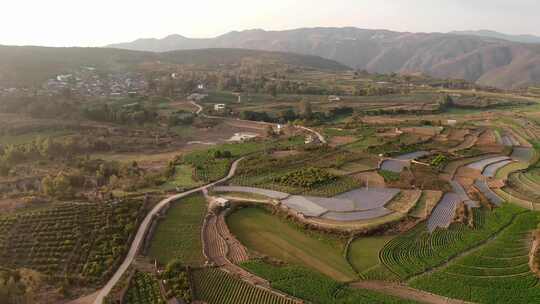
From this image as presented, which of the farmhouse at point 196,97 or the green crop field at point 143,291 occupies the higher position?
the farmhouse at point 196,97

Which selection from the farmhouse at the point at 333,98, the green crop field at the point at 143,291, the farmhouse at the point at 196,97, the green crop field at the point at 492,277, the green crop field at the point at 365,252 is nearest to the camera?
the green crop field at the point at 143,291

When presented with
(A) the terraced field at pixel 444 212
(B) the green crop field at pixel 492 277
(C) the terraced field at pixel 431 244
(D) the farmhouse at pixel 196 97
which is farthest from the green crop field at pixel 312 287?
(D) the farmhouse at pixel 196 97

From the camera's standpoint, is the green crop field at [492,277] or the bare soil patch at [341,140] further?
the bare soil patch at [341,140]

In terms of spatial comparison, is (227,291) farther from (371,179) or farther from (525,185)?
(525,185)

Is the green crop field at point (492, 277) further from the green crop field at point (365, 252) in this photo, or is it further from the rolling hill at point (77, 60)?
the rolling hill at point (77, 60)

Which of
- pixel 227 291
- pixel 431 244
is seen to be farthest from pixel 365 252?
pixel 227 291

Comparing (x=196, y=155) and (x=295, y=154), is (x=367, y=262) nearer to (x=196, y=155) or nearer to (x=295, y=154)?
(x=295, y=154)

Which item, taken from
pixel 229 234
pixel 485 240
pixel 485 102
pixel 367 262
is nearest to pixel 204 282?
pixel 229 234
